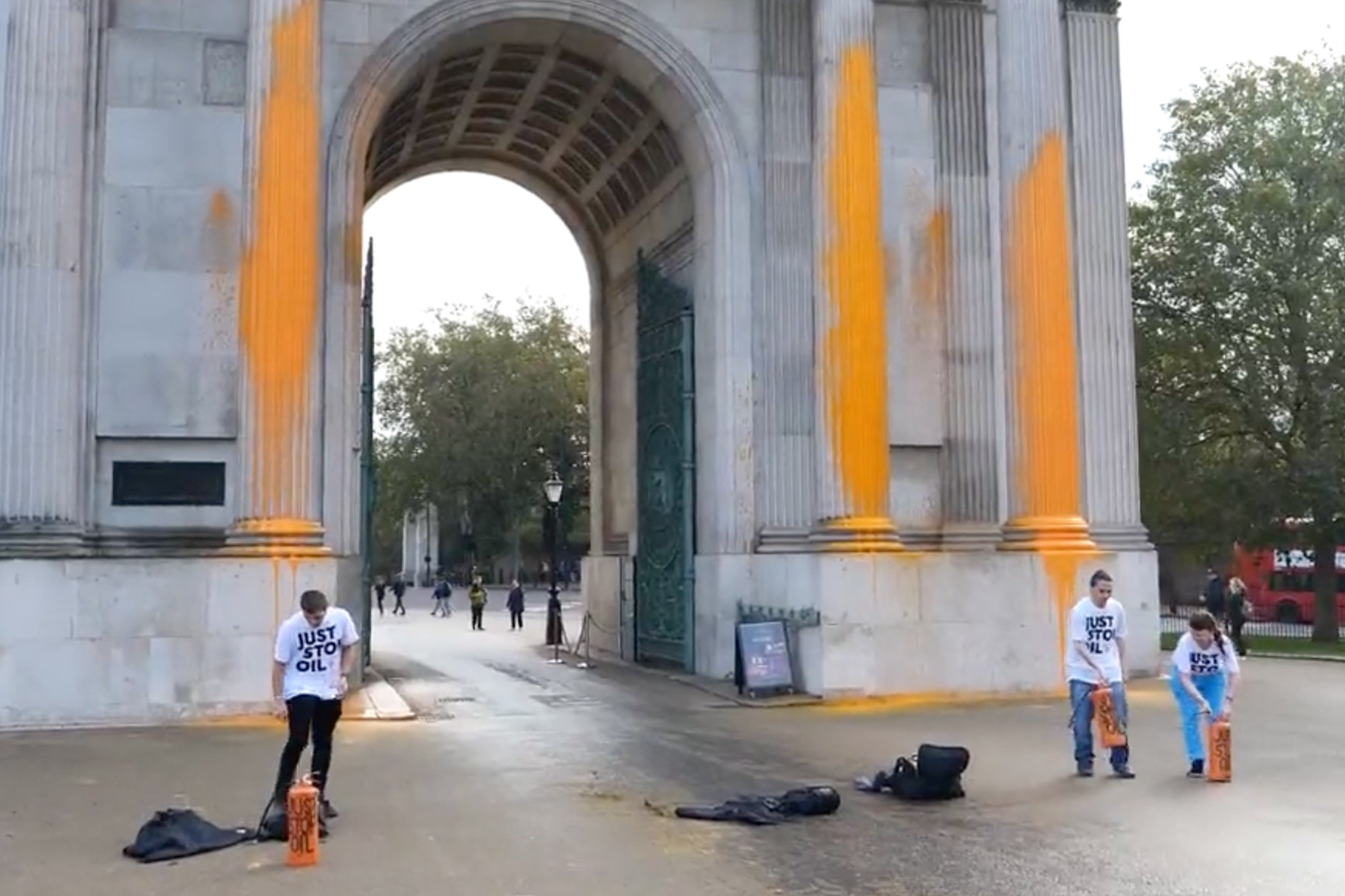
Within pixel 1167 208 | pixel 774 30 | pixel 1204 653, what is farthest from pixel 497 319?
pixel 1204 653

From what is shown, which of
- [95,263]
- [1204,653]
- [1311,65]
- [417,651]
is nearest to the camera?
[1204,653]

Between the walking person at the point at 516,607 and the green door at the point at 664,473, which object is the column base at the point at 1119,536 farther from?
the walking person at the point at 516,607

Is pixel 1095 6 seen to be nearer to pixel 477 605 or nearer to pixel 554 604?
pixel 554 604

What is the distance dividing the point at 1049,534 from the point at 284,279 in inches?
426

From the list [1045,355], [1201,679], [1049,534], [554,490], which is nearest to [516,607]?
[554,490]

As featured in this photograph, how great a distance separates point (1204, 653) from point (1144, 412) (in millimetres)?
24022

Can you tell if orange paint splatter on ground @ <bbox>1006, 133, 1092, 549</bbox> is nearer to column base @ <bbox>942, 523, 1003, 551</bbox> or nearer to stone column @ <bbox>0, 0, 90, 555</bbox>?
column base @ <bbox>942, 523, 1003, 551</bbox>

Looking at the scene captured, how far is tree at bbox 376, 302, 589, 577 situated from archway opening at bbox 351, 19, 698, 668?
43800 mm

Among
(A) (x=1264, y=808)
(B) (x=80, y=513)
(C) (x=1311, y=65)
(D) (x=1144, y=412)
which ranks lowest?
(A) (x=1264, y=808)

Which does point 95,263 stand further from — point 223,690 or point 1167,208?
point 1167,208

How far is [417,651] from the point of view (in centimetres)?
3067

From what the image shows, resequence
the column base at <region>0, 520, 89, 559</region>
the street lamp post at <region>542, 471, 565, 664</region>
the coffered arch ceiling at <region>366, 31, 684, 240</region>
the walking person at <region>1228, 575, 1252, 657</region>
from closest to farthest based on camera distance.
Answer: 1. the column base at <region>0, 520, 89, 559</region>
2. the coffered arch ceiling at <region>366, 31, 684, 240</region>
3. the walking person at <region>1228, 575, 1252, 657</region>
4. the street lamp post at <region>542, 471, 565, 664</region>

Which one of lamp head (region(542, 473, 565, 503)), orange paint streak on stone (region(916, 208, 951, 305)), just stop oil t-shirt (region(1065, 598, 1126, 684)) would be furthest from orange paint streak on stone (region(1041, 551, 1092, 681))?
lamp head (region(542, 473, 565, 503))

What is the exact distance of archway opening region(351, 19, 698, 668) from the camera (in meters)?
22.3
